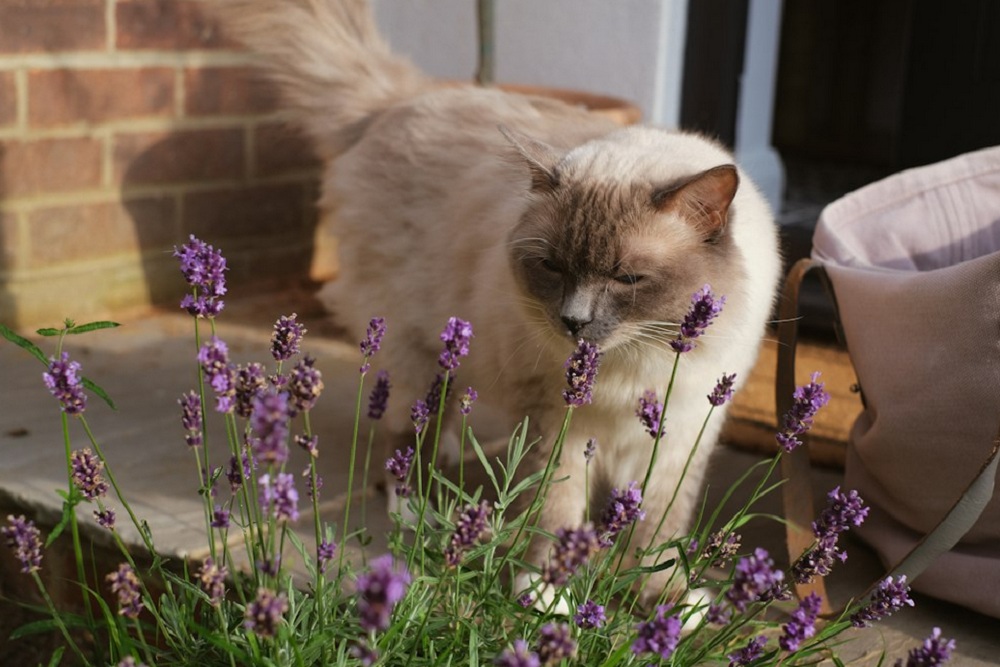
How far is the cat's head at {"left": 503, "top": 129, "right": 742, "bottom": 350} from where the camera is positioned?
63.0 inches

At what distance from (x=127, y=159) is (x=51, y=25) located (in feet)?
1.33

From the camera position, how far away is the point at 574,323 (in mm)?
1586

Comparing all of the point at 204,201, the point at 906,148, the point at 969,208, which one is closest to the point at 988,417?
the point at 969,208

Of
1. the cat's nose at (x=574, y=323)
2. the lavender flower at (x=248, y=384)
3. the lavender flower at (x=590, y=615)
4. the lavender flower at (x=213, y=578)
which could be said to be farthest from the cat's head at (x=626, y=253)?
the lavender flower at (x=213, y=578)

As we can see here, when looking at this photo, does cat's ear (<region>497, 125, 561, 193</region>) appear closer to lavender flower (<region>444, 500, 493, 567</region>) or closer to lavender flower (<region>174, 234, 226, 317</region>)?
lavender flower (<region>174, 234, 226, 317</region>)

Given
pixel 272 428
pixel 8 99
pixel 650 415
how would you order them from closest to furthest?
1. pixel 272 428
2. pixel 650 415
3. pixel 8 99

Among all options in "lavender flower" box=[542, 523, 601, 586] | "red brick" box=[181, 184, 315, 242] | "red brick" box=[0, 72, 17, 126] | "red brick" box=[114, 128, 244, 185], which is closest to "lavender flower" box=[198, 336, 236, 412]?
"lavender flower" box=[542, 523, 601, 586]

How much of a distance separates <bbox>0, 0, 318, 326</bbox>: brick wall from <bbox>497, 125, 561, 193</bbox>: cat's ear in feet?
3.72

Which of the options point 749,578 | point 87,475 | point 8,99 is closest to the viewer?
point 749,578

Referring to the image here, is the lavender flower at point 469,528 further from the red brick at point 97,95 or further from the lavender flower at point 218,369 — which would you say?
the red brick at point 97,95

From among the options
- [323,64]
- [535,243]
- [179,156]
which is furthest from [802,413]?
[179,156]

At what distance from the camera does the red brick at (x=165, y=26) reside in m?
2.94

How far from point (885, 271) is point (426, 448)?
0.98m

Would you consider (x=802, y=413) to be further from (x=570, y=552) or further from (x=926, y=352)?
(x=926, y=352)
